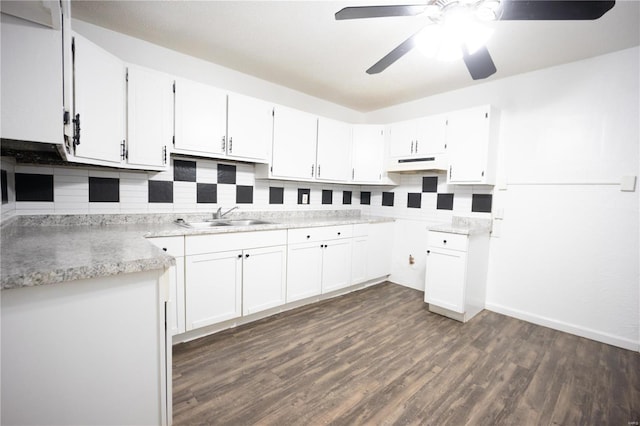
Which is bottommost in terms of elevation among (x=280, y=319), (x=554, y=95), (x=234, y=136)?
(x=280, y=319)

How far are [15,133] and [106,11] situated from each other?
143 cm

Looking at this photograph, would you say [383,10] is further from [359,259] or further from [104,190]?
[359,259]

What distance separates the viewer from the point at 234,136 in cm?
247

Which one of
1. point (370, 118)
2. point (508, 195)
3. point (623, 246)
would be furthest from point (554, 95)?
point (370, 118)

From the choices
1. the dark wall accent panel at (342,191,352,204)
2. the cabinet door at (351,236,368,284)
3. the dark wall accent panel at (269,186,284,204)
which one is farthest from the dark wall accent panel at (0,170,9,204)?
the dark wall accent panel at (342,191,352,204)

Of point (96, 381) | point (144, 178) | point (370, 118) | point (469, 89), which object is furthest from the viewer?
point (370, 118)

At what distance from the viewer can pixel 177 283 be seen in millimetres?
1973

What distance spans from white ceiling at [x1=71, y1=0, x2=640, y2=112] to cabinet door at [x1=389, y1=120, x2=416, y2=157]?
1.76ft

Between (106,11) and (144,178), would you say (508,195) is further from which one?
(106,11)

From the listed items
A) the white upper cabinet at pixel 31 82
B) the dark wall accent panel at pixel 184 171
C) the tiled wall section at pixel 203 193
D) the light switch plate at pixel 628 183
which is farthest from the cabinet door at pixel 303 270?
the light switch plate at pixel 628 183

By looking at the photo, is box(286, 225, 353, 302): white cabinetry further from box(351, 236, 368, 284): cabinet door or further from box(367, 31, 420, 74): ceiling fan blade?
box(367, 31, 420, 74): ceiling fan blade

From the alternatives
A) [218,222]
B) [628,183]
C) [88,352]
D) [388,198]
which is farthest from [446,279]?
[88,352]

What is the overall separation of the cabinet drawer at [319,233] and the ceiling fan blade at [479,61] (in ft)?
5.98

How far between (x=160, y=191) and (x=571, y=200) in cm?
366
